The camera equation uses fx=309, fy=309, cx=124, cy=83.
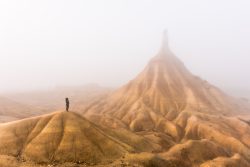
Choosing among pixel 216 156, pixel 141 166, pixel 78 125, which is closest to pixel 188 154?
pixel 216 156

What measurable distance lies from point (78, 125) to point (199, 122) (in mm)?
87791

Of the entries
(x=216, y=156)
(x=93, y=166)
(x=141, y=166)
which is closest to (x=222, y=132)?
(x=216, y=156)

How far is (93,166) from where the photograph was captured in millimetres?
76188

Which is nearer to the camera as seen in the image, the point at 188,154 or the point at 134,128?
the point at 188,154

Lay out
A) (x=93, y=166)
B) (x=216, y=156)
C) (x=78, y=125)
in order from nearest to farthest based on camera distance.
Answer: (x=93, y=166), (x=78, y=125), (x=216, y=156)

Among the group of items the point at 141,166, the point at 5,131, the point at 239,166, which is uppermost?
the point at 5,131

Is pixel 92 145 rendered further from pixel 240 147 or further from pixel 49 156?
pixel 240 147

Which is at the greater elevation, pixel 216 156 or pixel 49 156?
pixel 49 156

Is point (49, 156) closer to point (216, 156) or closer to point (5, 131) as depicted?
point (5, 131)

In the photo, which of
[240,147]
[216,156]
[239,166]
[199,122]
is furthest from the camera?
[199,122]

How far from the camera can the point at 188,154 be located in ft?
354

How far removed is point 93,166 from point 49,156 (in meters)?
11.9

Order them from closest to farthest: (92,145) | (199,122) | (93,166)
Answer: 1. (93,166)
2. (92,145)
3. (199,122)

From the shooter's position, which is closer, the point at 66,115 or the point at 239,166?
the point at 66,115
